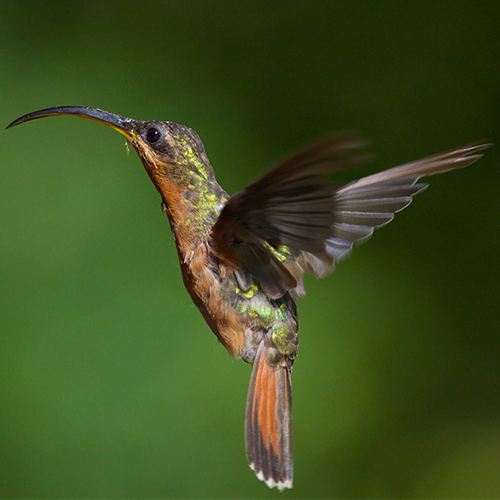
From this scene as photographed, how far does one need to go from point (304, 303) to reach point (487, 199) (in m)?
0.65

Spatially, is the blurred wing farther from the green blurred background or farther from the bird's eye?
the green blurred background

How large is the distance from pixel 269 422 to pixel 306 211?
33 centimetres

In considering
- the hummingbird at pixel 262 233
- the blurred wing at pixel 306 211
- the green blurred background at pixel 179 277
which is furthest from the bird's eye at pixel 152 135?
the green blurred background at pixel 179 277

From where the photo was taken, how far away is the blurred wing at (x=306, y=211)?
1.56 ft

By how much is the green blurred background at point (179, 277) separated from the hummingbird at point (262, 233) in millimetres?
871

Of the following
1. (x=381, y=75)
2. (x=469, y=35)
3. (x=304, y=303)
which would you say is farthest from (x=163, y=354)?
(x=469, y=35)

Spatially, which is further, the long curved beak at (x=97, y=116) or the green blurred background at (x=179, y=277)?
the green blurred background at (x=179, y=277)

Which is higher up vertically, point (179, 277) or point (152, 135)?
point (152, 135)

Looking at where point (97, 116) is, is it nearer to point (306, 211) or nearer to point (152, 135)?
point (152, 135)

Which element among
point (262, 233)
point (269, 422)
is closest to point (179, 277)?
point (269, 422)

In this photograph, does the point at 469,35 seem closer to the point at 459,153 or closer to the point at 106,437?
the point at 459,153

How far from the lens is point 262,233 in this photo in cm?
60

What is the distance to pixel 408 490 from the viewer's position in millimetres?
1667

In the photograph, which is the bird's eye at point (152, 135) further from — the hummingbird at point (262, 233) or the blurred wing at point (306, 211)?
the blurred wing at point (306, 211)
